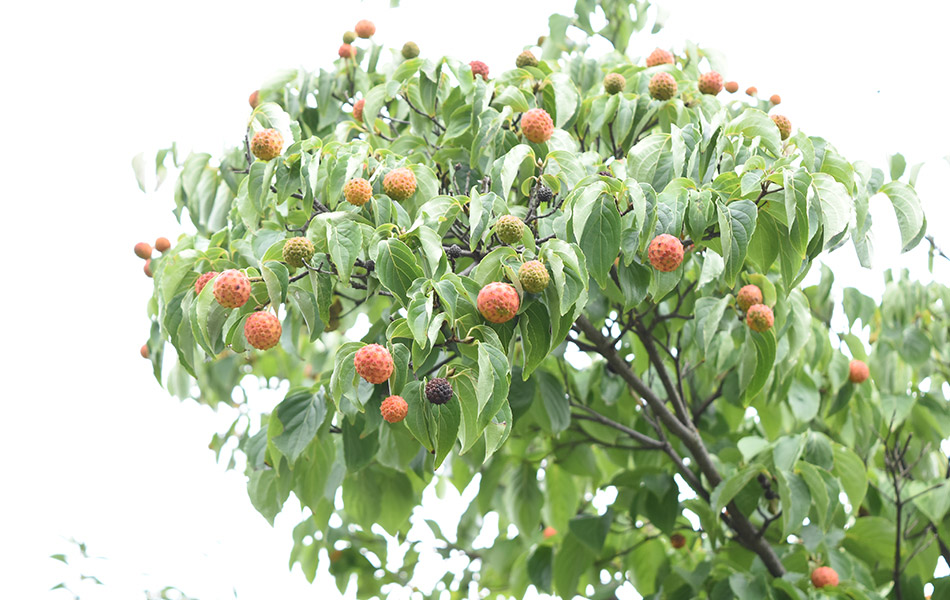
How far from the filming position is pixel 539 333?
196cm

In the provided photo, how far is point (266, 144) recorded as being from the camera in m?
2.25

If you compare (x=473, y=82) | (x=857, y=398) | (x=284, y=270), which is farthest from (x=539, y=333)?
(x=857, y=398)

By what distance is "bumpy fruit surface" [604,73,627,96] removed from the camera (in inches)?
109

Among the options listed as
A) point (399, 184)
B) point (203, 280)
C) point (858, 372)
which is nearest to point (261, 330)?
point (203, 280)

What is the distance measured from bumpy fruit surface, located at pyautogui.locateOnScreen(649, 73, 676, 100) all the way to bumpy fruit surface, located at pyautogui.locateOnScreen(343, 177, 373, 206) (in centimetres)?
101

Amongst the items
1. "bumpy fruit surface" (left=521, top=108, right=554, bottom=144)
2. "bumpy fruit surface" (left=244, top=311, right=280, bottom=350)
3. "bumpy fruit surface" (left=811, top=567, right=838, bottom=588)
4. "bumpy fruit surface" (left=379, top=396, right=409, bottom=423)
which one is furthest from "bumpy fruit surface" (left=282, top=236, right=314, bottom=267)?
"bumpy fruit surface" (left=811, top=567, right=838, bottom=588)

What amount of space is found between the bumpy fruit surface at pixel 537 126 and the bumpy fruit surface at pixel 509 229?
50cm

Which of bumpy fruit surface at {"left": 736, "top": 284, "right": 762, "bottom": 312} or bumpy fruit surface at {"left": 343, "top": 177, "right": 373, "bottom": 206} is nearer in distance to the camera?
bumpy fruit surface at {"left": 343, "top": 177, "right": 373, "bottom": 206}

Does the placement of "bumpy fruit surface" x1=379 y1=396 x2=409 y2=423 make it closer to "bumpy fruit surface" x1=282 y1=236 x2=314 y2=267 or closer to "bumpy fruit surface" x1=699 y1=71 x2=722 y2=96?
"bumpy fruit surface" x1=282 y1=236 x2=314 y2=267

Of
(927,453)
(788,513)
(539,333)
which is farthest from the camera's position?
(927,453)

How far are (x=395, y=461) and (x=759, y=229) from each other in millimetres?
1250

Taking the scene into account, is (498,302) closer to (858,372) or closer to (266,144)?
(266,144)

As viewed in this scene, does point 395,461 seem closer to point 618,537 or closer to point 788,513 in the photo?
point 788,513

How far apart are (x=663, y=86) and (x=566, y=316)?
1048mm
